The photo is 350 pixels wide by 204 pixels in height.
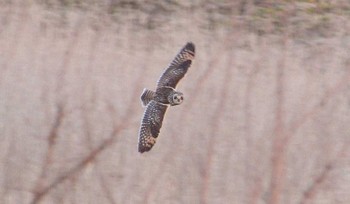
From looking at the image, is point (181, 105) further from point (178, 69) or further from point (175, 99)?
point (175, 99)

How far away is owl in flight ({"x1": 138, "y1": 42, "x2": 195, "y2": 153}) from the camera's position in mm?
5301

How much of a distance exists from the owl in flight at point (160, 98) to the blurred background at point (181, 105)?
1.21m

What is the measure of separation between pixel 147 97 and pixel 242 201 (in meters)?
1.54

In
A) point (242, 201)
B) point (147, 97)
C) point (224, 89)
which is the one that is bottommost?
point (242, 201)

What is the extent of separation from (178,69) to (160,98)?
180mm

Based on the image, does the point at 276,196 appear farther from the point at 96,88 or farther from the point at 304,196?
the point at 96,88

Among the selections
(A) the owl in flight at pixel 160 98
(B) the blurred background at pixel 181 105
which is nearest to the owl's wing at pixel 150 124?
(A) the owl in flight at pixel 160 98

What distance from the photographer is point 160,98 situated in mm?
5293

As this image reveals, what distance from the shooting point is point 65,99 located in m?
6.84

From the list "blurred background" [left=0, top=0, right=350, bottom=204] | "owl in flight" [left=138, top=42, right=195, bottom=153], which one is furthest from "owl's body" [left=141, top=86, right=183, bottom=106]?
"blurred background" [left=0, top=0, right=350, bottom=204]

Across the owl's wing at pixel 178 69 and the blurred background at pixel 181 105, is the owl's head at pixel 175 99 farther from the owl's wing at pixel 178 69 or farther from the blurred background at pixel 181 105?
the blurred background at pixel 181 105

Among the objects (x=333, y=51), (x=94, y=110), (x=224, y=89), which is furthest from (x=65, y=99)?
(x=333, y=51)

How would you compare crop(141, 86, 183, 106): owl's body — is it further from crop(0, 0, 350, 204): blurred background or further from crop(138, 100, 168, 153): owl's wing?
crop(0, 0, 350, 204): blurred background

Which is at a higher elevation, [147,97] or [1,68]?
[147,97]
